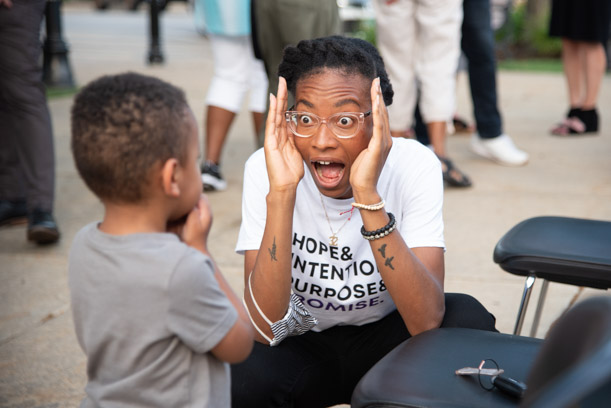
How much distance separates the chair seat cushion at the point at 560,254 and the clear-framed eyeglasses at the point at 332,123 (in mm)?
724

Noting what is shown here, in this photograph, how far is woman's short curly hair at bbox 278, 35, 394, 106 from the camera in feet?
7.71

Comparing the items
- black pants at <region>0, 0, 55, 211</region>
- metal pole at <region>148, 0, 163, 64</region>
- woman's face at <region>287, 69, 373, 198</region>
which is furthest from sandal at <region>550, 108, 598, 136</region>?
metal pole at <region>148, 0, 163, 64</region>

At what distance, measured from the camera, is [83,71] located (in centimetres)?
1120

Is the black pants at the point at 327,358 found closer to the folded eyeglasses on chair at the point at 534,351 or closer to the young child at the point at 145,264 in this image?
the folded eyeglasses on chair at the point at 534,351

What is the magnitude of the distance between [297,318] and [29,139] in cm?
253

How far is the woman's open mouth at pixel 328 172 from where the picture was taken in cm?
234

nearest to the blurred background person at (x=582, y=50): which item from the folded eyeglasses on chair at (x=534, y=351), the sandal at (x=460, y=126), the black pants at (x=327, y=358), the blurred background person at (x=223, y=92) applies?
the sandal at (x=460, y=126)

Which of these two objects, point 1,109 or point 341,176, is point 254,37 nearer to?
point 1,109

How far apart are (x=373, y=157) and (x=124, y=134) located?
85cm

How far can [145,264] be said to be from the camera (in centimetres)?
155

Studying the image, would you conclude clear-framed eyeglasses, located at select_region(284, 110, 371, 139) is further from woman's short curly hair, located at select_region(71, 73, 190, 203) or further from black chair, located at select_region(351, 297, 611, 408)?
woman's short curly hair, located at select_region(71, 73, 190, 203)

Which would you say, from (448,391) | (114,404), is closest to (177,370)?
(114,404)

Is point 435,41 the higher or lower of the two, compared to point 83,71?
higher

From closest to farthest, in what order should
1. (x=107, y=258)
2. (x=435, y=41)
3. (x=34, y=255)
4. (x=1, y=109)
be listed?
(x=107, y=258) < (x=34, y=255) < (x=1, y=109) < (x=435, y=41)
